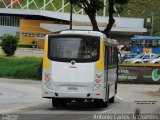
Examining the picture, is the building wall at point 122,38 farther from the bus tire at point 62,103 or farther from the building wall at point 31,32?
the bus tire at point 62,103

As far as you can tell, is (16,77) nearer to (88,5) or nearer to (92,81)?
(88,5)

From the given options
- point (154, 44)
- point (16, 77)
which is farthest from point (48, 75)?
Result: point (154, 44)

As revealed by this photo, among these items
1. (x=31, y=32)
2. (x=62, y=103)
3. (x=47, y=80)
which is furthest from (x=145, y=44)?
(x=47, y=80)

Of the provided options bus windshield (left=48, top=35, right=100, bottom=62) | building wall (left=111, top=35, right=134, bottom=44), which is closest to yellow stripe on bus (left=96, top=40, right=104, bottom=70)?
bus windshield (left=48, top=35, right=100, bottom=62)

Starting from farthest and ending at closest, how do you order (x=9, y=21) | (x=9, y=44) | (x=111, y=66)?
(x=9, y=21) → (x=9, y=44) → (x=111, y=66)

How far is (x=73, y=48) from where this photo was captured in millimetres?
22266

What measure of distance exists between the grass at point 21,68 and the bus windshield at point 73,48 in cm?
2748

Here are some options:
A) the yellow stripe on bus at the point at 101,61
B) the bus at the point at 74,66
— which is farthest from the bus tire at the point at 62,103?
the yellow stripe on bus at the point at 101,61

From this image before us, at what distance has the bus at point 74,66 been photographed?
22.1m

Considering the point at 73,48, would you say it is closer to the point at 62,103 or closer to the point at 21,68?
the point at 62,103

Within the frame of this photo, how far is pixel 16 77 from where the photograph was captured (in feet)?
169

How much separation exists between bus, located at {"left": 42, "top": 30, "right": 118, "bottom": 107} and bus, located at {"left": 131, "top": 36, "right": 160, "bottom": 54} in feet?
207

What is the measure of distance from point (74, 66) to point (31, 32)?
95110 mm

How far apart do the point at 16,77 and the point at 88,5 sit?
42.8ft
